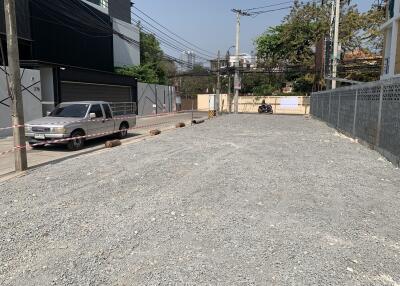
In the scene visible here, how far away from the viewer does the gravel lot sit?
12.0 ft

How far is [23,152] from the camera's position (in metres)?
8.72

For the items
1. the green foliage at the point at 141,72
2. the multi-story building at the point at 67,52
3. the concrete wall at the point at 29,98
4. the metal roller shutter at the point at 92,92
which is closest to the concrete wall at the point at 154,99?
the green foliage at the point at 141,72

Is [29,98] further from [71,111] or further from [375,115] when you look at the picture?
[375,115]

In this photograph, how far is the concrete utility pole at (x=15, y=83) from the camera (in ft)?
27.5

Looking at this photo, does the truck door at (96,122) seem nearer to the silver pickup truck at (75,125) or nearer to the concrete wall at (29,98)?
the silver pickup truck at (75,125)

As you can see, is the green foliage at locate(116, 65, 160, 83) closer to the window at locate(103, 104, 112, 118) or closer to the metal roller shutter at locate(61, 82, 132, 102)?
the metal roller shutter at locate(61, 82, 132, 102)

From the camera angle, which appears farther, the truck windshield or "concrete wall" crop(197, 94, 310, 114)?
"concrete wall" crop(197, 94, 310, 114)

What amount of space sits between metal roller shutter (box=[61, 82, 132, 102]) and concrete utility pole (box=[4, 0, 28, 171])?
1582 centimetres

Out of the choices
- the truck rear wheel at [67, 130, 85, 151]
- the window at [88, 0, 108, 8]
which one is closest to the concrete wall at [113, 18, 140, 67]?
the window at [88, 0, 108, 8]

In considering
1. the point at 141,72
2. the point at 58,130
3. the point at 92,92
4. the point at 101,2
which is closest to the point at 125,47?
the point at 141,72

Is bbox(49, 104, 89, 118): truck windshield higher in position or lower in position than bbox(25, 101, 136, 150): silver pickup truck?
higher

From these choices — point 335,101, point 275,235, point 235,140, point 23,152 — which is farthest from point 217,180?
point 335,101

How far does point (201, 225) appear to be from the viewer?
4934 millimetres

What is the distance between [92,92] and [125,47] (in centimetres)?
1454
